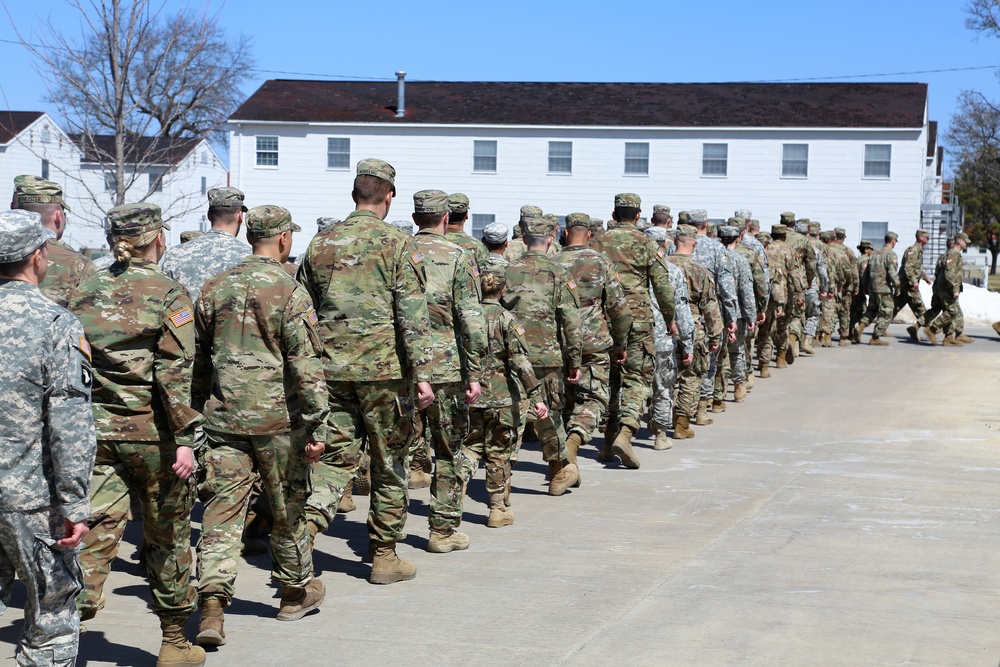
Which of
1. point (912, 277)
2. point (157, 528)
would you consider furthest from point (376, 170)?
point (912, 277)

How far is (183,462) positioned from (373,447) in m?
1.91

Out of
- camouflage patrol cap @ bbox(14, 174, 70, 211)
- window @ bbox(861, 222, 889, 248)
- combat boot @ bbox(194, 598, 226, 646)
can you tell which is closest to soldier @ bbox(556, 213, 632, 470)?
camouflage patrol cap @ bbox(14, 174, 70, 211)

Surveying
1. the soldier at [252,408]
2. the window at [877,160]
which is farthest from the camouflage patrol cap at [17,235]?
the window at [877,160]

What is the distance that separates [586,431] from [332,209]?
→ 30.1 m

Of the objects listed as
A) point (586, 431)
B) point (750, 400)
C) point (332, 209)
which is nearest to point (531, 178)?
point (332, 209)

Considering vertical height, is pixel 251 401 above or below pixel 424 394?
above

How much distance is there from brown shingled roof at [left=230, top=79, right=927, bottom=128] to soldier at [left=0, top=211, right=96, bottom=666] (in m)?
35.0

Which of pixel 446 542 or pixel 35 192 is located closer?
pixel 35 192

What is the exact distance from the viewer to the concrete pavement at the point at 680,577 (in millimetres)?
6199

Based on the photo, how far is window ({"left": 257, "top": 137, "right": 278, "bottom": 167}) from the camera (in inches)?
1598

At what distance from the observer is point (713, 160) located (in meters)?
38.5

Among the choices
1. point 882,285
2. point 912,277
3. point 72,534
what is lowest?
point 882,285

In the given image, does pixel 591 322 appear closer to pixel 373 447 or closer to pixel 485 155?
pixel 373 447

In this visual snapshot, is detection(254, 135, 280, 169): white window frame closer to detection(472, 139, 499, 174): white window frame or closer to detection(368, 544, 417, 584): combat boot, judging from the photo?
detection(472, 139, 499, 174): white window frame
